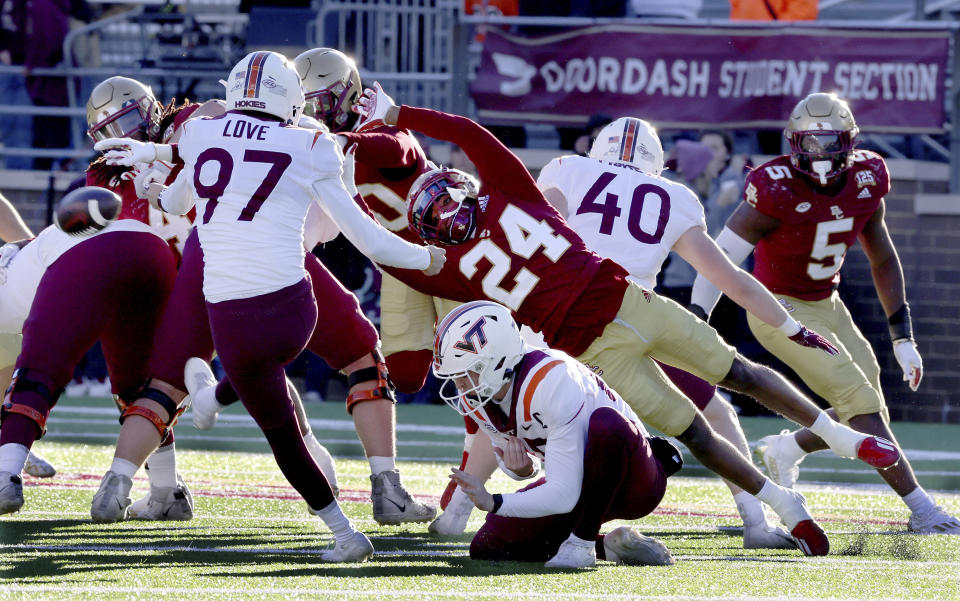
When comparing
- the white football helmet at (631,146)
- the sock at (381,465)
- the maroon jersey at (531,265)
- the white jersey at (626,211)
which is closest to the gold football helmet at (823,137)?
the white football helmet at (631,146)

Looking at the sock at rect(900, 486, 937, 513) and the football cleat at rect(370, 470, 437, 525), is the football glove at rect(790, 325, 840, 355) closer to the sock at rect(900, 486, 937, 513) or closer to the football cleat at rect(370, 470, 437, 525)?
the sock at rect(900, 486, 937, 513)

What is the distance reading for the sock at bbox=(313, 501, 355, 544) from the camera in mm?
4141

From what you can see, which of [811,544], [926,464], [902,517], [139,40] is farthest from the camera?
[139,40]

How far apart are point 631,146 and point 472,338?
146cm

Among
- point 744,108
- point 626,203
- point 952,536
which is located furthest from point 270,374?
point 744,108

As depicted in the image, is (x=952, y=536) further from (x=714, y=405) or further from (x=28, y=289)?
(x=28, y=289)

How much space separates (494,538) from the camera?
429 cm

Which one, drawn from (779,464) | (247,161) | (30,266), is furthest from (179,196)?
(779,464)

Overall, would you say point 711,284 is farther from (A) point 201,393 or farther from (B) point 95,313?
(B) point 95,313

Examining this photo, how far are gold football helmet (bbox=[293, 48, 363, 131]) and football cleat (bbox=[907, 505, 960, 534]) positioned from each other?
250 cm

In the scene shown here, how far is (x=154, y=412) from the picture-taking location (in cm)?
478

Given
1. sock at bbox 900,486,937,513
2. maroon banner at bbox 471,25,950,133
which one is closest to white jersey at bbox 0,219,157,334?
sock at bbox 900,486,937,513

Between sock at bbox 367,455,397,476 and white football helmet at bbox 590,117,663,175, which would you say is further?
white football helmet at bbox 590,117,663,175

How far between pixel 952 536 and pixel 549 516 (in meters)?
1.71
